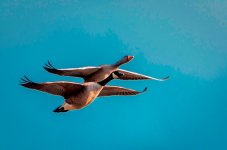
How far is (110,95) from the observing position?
62.9 feet

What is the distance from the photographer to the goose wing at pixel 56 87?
55.3 ft

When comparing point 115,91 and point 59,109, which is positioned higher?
point 115,91

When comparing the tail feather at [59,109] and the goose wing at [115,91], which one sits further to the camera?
the goose wing at [115,91]

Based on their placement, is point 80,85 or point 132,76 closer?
point 80,85

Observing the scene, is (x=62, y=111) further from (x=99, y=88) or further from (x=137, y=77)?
(x=137, y=77)

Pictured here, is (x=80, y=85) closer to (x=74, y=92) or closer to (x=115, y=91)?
(x=74, y=92)

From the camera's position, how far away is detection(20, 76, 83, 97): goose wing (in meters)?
16.9

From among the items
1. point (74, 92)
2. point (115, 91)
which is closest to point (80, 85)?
point (74, 92)

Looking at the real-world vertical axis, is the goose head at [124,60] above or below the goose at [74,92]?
above

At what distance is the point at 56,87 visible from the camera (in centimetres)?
1725

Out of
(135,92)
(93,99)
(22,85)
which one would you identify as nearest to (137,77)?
(135,92)

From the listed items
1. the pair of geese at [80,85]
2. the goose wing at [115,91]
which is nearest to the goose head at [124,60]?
the pair of geese at [80,85]

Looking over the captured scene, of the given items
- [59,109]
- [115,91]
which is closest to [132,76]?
[115,91]

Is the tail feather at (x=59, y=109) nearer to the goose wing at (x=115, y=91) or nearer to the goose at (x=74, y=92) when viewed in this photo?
the goose at (x=74, y=92)
